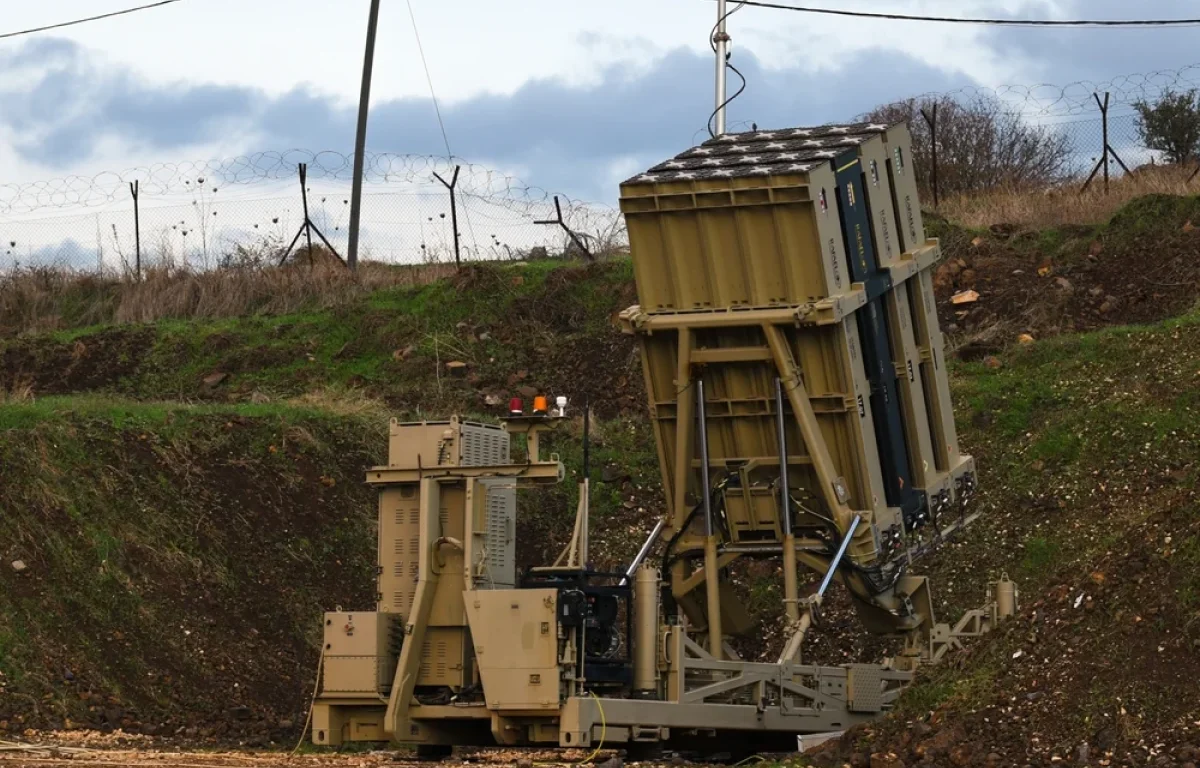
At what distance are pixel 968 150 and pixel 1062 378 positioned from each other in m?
18.4

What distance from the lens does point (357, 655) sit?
41.8 feet

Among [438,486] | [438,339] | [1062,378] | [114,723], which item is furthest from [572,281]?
[438,486]

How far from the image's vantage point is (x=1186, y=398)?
2103 cm

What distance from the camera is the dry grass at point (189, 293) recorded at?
30.5 m

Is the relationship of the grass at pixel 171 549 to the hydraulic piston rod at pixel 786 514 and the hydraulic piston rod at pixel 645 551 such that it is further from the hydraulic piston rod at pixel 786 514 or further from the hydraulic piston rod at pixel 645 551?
the hydraulic piston rod at pixel 786 514

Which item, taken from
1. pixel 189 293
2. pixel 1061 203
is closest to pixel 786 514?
pixel 1061 203

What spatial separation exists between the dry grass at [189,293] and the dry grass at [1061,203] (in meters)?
8.90

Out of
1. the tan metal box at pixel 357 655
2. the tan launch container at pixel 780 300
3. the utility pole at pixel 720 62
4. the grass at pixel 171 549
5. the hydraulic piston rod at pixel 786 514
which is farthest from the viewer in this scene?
the utility pole at pixel 720 62

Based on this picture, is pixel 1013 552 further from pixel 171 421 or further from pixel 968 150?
pixel 968 150

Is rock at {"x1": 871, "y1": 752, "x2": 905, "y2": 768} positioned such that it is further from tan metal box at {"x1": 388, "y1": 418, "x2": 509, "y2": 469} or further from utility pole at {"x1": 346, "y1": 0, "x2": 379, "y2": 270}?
utility pole at {"x1": 346, "y1": 0, "x2": 379, "y2": 270}

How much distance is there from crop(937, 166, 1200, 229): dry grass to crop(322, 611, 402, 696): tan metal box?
60.5ft

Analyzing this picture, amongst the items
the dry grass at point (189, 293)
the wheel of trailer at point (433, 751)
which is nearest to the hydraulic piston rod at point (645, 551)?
the wheel of trailer at point (433, 751)

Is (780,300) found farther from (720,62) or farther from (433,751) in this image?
(720,62)

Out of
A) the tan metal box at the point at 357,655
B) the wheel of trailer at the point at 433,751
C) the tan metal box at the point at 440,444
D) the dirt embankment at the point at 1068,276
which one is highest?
the dirt embankment at the point at 1068,276
